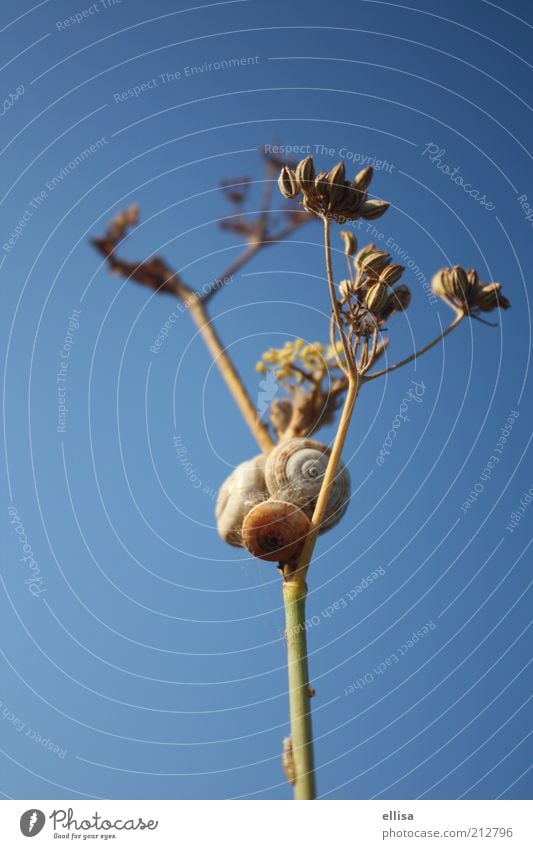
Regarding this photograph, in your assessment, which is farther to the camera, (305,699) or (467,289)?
(467,289)

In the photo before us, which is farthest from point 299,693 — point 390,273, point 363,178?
point 363,178

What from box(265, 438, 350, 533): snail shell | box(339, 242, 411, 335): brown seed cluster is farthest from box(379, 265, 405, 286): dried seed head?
box(265, 438, 350, 533): snail shell

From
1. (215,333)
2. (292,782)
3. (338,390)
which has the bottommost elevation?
(292,782)

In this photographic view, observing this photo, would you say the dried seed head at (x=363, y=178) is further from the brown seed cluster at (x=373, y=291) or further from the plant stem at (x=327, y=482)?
the plant stem at (x=327, y=482)

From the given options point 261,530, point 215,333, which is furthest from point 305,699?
point 215,333
